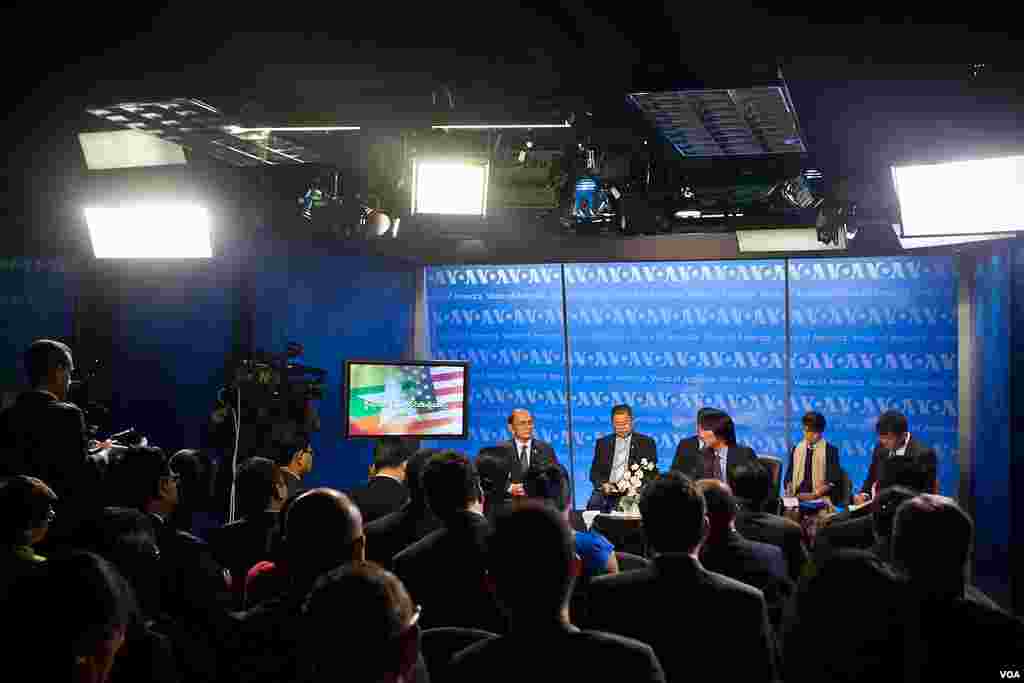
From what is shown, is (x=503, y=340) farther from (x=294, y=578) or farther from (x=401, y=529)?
(x=294, y=578)

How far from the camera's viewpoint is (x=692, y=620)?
7.68 feet

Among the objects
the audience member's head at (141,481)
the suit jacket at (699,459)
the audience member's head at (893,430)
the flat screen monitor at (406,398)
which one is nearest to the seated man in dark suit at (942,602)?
the audience member's head at (141,481)

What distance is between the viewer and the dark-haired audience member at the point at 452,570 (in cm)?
307

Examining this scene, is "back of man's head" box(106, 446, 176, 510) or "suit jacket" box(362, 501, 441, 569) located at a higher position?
"back of man's head" box(106, 446, 176, 510)

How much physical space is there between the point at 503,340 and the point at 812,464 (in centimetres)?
414

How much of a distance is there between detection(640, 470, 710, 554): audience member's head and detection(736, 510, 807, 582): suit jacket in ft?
4.40

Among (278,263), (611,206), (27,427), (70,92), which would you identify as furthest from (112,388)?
(611,206)

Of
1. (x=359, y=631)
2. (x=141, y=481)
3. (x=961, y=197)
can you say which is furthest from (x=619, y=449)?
(x=359, y=631)

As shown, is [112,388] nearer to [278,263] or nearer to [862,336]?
[278,263]

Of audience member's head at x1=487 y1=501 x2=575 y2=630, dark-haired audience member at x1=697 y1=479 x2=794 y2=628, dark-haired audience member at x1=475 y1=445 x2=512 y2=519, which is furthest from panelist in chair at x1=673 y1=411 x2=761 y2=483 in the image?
audience member's head at x1=487 y1=501 x2=575 y2=630

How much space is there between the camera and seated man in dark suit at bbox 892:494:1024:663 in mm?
2102

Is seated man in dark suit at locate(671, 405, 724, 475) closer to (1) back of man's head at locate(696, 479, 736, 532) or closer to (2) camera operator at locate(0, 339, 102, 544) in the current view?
(1) back of man's head at locate(696, 479, 736, 532)

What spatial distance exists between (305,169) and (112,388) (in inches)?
89.3

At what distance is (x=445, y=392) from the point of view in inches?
312
